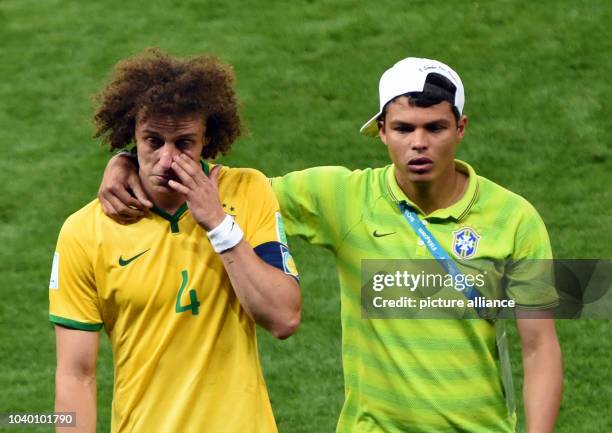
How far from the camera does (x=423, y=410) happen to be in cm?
604

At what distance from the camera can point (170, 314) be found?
555 centimetres

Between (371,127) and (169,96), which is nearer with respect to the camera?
(169,96)

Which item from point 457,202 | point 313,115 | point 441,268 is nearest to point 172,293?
point 441,268

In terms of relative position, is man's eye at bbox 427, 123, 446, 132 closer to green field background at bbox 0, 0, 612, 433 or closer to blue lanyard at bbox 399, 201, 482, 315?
blue lanyard at bbox 399, 201, 482, 315

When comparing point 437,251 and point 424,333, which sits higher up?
point 437,251

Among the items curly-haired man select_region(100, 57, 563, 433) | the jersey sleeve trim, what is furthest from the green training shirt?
the jersey sleeve trim

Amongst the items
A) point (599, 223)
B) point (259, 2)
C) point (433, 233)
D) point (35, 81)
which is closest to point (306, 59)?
point (259, 2)

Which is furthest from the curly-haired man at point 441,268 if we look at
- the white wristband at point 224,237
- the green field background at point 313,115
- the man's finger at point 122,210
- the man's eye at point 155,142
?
the green field background at point 313,115

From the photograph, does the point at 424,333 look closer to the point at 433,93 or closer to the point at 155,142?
the point at 433,93

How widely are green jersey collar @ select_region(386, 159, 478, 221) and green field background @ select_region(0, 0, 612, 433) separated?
3690 mm

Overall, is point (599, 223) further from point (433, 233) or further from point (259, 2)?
point (433, 233)

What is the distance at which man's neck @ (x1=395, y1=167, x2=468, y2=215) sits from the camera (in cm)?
624

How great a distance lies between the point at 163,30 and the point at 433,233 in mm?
9042

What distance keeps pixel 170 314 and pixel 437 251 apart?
3.90 feet
